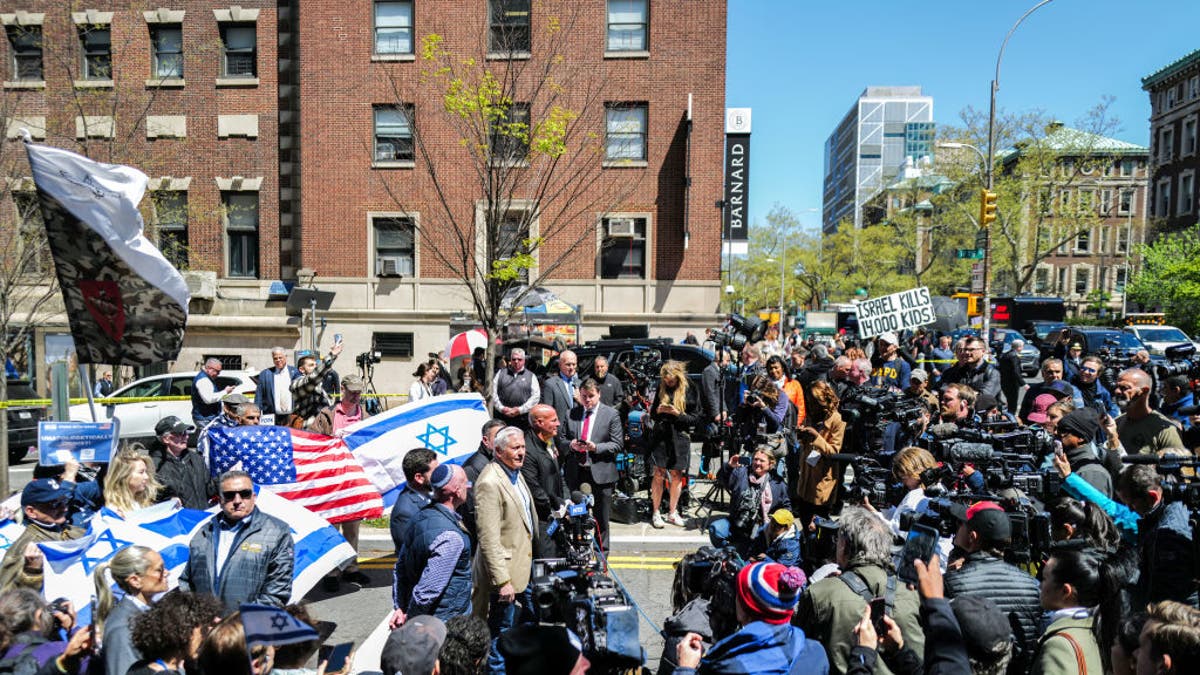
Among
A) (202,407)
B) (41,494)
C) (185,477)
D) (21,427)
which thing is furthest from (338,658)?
(21,427)

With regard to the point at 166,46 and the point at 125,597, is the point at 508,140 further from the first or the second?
the point at 166,46

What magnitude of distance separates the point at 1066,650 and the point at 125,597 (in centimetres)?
438

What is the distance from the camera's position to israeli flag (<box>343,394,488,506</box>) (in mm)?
8141

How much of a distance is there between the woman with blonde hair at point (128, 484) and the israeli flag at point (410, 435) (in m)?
2.34

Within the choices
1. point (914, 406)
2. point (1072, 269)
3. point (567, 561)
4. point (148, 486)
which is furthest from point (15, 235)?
point (1072, 269)

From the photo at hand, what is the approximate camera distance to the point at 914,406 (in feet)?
23.9

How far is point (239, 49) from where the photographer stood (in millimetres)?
23891

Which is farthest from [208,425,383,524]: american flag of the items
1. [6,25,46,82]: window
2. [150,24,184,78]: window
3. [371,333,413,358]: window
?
[6,25,46,82]: window

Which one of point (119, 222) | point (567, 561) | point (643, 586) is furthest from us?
point (643, 586)

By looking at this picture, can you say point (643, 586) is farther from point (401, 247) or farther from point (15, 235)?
point (401, 247)

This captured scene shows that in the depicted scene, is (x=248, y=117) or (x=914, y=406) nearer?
(x=914, y=406)

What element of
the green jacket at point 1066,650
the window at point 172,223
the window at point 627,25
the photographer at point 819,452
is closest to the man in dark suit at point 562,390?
the photographer at point 819,452

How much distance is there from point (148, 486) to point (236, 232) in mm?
20427

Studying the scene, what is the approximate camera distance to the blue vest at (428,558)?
4.72 metres
